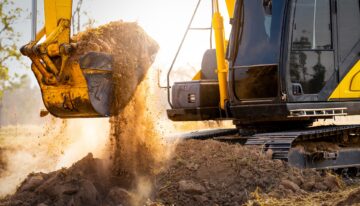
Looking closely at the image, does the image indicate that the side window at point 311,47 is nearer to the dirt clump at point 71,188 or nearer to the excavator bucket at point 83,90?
the excavator bucket at point 83,90

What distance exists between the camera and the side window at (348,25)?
Result: 24.5 feet

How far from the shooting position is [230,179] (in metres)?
6.46

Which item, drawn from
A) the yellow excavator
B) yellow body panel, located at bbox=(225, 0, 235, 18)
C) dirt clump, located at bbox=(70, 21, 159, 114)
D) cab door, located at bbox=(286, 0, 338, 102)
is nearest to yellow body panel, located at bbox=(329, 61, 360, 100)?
cab door, located at bbox=(286, 0, 338, 102)

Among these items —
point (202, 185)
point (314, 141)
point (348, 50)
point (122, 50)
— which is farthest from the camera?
point (314, 141)

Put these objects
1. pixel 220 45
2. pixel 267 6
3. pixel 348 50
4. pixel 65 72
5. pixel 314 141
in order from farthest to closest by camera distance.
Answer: pixel 220 45, pixel 314 141, pixel 348 50, pixel 267 6, pixel 65 72

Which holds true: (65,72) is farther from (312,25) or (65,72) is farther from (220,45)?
(312,25)

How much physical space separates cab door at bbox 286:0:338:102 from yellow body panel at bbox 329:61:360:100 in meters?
0.10

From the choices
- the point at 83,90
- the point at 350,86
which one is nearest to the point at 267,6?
the point at 350,86

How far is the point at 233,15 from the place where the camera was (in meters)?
7.41

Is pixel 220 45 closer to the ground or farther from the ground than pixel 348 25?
closer to the ground

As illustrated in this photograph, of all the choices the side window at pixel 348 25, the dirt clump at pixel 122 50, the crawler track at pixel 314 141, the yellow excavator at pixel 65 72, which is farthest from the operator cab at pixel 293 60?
the yellow excavator at pixel 65 72

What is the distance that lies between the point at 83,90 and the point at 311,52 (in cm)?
277

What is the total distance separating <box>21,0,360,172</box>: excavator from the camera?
21.5 ft

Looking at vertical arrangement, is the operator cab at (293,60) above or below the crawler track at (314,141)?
above
